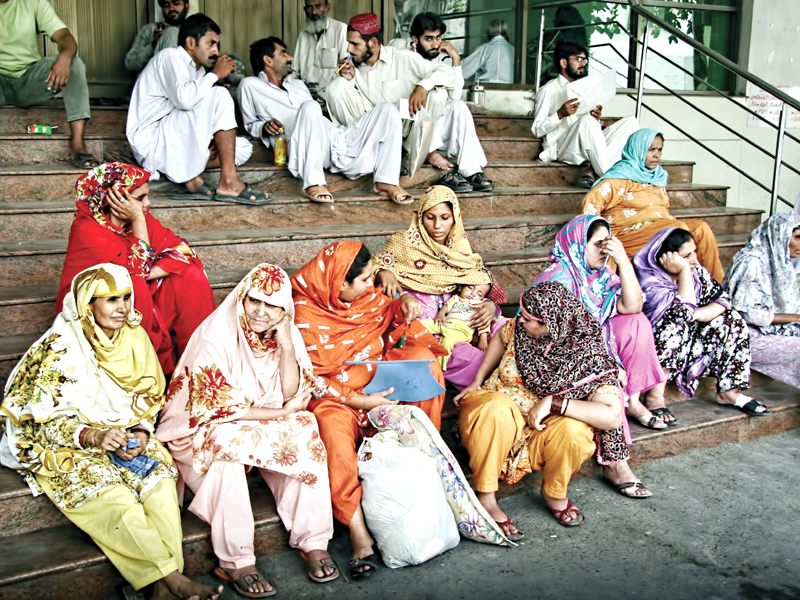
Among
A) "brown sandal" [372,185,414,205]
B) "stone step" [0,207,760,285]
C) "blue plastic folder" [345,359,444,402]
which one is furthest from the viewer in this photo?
"brown sandal" [372,185,414,205]

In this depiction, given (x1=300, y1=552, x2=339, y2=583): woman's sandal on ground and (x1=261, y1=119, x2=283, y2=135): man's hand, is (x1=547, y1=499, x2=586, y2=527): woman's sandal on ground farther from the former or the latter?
(x1=261, y1=119, x2=283, y2=135): man's hand

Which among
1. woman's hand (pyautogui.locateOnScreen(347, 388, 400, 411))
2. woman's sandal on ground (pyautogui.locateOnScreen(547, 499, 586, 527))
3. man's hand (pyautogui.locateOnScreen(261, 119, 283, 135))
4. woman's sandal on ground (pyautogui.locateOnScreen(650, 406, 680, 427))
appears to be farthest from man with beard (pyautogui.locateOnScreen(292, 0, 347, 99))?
woman's sandal on ground (pyautogui.locateOnScreen(547, 499, 586, 527))

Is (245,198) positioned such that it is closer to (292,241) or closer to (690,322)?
(292,241)

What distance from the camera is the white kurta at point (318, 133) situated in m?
5.04

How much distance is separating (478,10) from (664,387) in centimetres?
480

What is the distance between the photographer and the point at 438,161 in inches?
224

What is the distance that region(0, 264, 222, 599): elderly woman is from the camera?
2713 millimetres

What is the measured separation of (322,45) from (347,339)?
135 inches

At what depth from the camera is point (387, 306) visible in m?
3.79

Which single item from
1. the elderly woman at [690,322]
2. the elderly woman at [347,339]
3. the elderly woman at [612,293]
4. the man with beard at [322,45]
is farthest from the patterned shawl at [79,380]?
the man with beard at [322,45]

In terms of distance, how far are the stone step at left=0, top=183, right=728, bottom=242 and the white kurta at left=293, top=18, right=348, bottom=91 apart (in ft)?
4.34

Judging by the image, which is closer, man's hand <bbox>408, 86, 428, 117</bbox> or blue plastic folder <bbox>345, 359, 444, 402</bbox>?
blue plastic folder <bbox>345, 359, 444, 402</bbox>

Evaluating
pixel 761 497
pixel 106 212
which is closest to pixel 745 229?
pixel 761 497

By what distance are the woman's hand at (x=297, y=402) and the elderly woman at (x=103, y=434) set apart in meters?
0.49
